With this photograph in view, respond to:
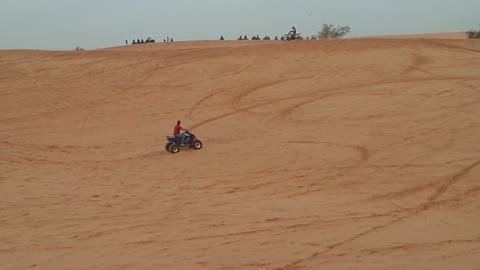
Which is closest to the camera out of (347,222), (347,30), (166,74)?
(347,222)

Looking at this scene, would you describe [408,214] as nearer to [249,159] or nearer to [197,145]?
[249,159]

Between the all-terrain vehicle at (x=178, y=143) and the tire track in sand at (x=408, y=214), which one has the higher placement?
the all-terrain vehicle at (x=178, y=143)

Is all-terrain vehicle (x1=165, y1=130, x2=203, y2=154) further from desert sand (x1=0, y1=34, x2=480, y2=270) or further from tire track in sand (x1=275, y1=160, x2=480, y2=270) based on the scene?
tire track in sand (x1=275, y1=160, x2=480, y2=270)

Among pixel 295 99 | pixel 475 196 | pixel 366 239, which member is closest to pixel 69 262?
pixel 366 239

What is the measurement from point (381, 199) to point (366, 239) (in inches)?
78.3

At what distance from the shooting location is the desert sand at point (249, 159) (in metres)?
6.77

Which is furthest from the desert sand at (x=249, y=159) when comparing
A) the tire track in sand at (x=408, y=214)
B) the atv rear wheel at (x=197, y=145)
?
the atv rear wheel at (x=197, y=145)

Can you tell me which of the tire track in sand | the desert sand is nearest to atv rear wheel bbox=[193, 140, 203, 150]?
the desert sand

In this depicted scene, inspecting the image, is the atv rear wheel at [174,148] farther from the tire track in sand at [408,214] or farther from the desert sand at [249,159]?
the tire track in sand at [408,214]

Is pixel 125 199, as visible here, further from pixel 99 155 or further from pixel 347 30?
pixel 347 30

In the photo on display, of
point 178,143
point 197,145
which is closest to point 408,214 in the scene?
point 197,145

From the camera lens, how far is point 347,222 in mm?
7551

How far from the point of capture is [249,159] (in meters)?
12.1

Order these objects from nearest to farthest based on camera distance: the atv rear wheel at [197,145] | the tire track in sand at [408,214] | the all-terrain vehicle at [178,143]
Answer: the tire track in sand at [408,214]
the all-terrain vehicle at [178,143]
the atv rear wheel at [197,145]
